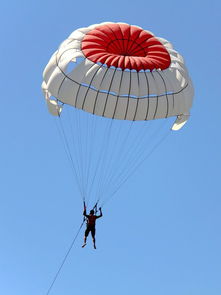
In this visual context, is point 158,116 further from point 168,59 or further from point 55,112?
point 55,112

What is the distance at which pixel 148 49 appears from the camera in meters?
30.3

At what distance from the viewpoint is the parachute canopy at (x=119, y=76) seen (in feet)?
95.4

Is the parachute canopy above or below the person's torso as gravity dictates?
above

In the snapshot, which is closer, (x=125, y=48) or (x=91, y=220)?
(x=91, y=220)

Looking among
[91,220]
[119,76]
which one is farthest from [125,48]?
[91,220]

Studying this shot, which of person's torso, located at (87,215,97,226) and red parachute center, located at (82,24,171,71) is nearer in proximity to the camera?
red parachute center, located at (82,24,171,71)

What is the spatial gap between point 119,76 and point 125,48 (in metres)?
1.68

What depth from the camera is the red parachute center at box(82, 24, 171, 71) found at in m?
29.1

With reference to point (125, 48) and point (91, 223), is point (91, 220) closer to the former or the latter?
point (91, 223)

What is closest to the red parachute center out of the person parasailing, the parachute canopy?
the parachute canopy

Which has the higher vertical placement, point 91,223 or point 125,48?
point 125,48

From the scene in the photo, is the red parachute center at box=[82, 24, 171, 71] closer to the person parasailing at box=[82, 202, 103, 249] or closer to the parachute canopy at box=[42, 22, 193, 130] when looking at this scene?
the parachute canopy at box=[42, 22, 193, 130]

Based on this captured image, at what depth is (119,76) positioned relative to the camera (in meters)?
29.1

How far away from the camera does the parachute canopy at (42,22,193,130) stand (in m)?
29.1
